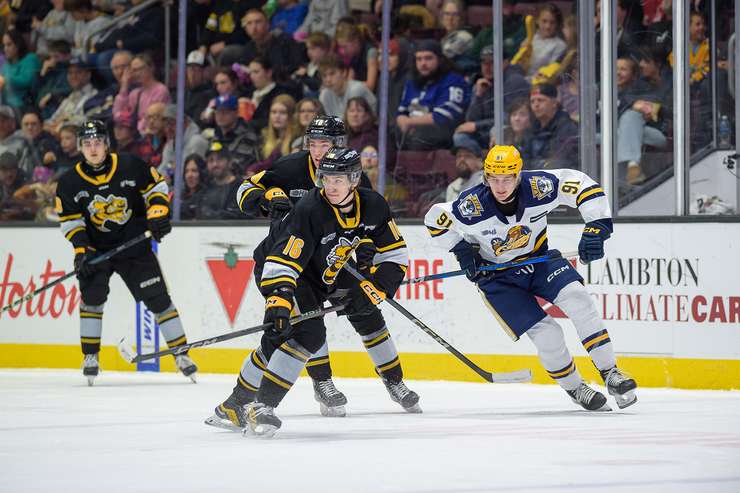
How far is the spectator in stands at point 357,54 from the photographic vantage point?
24.9ft

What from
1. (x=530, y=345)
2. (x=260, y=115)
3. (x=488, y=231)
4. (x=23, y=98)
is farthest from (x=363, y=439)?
(x=23, y=98)

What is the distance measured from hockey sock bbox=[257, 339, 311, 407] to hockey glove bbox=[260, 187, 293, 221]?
2.77 feet

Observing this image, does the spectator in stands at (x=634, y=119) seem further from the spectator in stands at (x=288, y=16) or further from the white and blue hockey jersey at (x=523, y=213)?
the spectator in stands at (x=288, y=16)

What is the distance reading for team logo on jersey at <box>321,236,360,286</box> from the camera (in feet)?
15.5

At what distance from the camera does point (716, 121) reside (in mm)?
6242

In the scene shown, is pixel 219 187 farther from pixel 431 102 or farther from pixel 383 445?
pixel 383 445

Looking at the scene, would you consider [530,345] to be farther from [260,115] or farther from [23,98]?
[23,98]

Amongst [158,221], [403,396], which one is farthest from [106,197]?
[403,396]

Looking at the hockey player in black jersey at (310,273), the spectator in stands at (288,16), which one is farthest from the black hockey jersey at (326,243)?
the spectator in stands at (288,16)

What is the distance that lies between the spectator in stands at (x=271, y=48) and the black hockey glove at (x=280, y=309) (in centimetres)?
371

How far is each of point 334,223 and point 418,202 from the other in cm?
256

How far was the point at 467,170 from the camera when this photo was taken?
7.07 m

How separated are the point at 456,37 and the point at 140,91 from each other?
6.71 feet

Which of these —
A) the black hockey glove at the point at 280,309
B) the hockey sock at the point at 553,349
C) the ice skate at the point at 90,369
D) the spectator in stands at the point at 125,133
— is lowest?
the ice skate at the point at 90,369
